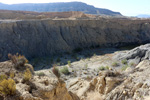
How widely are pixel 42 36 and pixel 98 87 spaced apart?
14.4m

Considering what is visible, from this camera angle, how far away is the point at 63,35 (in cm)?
2181

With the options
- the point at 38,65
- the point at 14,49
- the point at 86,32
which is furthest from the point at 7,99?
the point at 86,32

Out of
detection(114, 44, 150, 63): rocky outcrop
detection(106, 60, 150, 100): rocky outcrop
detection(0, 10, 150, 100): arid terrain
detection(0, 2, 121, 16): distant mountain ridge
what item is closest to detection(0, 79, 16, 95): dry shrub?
detection(0, 10, 150, 100): arid terrain

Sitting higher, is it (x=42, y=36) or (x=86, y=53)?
(x=42, y=36)

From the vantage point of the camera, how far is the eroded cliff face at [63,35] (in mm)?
17297

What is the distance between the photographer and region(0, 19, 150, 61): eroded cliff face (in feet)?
56.7

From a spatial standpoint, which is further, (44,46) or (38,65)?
(44,46)

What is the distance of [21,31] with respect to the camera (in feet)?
60.1

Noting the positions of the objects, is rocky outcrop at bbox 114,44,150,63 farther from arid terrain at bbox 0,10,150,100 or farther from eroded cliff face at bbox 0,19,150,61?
eroded cliff face at bbox 0,19,150,61

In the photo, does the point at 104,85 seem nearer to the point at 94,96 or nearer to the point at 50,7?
the point at 94,96

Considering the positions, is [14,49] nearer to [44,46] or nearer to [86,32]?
[44,46]

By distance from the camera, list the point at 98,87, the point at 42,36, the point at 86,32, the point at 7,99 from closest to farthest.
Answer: the point at 7,99
the point at 98,87
the point at 42,36
the point at 86,32

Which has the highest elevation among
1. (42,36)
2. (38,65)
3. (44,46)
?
(42,36)

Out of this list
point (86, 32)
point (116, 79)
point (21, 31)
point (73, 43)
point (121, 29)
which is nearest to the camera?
point (116, 79)
